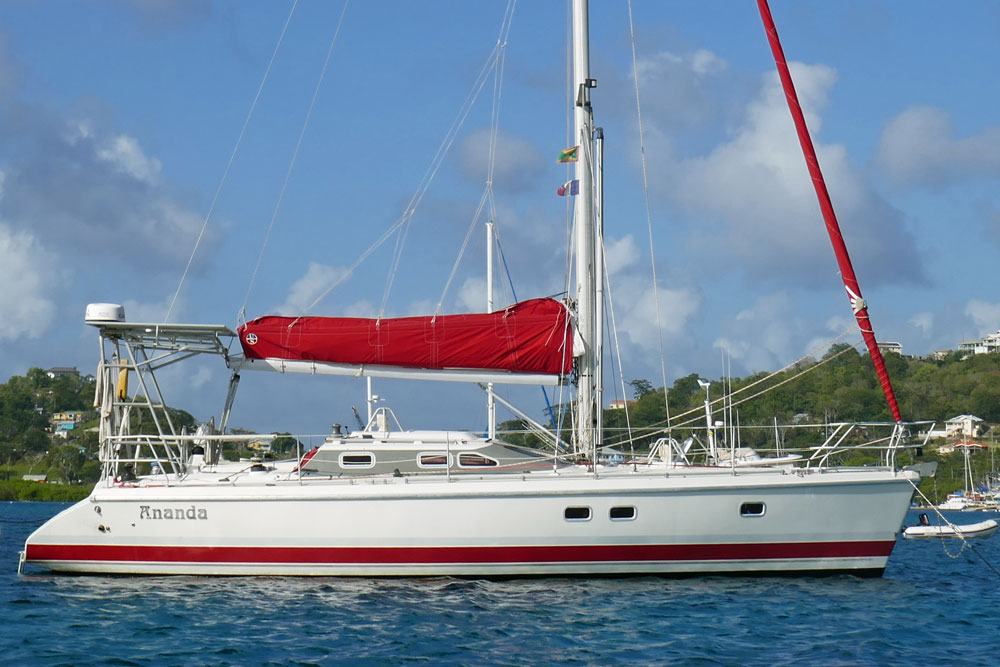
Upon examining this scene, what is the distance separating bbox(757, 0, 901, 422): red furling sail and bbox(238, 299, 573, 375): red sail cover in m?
4.79

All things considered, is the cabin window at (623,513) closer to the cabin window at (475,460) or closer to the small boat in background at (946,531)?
the cabin window at (475,460)

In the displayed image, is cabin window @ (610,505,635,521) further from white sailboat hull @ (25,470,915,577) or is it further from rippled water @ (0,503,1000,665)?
rippled water @ (0,503,1000,665)

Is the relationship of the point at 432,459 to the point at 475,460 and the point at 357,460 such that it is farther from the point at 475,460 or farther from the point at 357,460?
the point at 357,460

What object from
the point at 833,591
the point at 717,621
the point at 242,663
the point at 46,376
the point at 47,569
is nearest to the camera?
the point at 242,663

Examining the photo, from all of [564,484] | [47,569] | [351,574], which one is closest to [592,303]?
[564,484]

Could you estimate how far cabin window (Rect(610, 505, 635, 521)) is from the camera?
55.8ft

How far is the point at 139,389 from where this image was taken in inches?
754

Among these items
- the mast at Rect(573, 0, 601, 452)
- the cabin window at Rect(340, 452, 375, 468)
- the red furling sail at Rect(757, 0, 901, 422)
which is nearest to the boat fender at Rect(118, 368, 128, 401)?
the cabin window at Rect(340, 452, 375, 468)

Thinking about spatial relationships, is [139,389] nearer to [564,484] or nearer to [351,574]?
[351,574]

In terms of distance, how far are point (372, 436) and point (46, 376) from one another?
12007 centimetres

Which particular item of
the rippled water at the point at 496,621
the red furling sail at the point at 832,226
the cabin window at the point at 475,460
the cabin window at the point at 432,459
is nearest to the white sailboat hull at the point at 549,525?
the rippled water at the point at 496,621

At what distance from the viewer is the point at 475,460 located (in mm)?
18312

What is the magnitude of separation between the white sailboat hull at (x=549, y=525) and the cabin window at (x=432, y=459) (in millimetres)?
809

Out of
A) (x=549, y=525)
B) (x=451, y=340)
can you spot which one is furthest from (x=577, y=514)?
(x=451, y=340)
